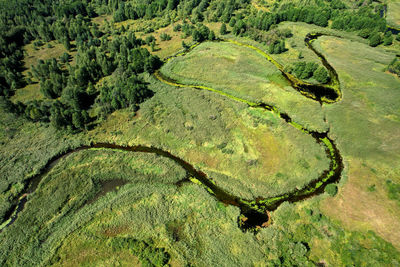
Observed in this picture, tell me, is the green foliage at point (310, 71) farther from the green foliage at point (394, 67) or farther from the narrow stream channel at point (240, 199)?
the narrow stream channel at point (240, 199)

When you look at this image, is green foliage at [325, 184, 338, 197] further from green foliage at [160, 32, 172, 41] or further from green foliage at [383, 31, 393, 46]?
green foliage at [160, 32, 172, 41]

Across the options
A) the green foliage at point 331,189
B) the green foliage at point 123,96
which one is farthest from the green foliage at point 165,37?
the green foliage at point 331,189

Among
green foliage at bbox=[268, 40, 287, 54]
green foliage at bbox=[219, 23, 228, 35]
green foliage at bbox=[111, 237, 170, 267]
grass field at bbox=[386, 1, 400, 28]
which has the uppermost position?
grass field at bbox=[386, 1, 400, 28]

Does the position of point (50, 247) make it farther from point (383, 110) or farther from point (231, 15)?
point (231, 15)

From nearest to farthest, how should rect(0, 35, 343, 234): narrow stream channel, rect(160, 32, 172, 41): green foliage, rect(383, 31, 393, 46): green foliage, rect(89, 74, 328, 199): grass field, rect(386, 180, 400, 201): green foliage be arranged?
rect(386, 180, 400, 201): green foliage, rect(0, 35, 343, 234): narrow stream channel, rect(89, 74, 328, 199): grass field, rect(383, 31, 393, 46): green foliage, rect(160, 32, 172, 41): green foliage

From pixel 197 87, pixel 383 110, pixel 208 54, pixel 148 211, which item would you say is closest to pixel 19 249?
pixel 148 211

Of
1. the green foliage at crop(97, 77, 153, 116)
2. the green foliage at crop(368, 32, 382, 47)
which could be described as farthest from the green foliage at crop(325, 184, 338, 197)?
the green foliage at crop(368, 32, 382, 47)

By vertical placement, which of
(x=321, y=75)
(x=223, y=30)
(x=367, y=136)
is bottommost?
(x=367, y=136)

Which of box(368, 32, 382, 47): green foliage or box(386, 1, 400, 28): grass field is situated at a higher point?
box(386, 1, 400, 28): grass field

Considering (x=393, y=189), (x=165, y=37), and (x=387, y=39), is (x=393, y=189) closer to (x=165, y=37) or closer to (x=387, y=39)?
(x=387, y=39)

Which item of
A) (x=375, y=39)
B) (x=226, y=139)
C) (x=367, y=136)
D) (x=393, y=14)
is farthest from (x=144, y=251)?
(x=393, y=14)

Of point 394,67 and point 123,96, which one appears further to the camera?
point 394,67
